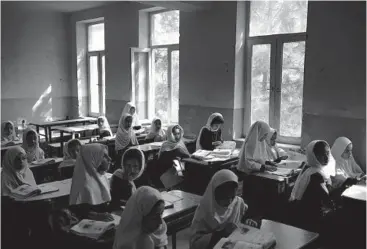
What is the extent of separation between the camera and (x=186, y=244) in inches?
142

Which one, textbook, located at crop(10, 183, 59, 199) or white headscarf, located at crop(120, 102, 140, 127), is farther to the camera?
white headscarf, located at crop(120, 102, 140, 127)

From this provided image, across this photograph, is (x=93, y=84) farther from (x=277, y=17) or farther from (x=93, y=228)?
(x=93, y=228)

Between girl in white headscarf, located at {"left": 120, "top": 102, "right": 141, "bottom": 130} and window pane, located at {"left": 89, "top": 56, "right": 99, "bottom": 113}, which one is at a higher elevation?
window pane, located at {"left": 89, "top": 56, "right": 99, "bottom": 113}

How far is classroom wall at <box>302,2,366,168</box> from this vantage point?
4.59m

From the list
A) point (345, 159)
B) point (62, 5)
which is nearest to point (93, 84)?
point (62, 5)

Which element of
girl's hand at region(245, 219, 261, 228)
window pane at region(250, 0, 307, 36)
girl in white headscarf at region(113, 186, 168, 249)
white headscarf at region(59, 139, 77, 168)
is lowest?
white headscarf at region(59, 139, 77, 168)

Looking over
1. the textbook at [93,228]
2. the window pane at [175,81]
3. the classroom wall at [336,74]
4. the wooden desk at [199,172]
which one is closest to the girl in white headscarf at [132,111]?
the window pane at [175,81]

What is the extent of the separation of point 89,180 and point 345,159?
3116 mm

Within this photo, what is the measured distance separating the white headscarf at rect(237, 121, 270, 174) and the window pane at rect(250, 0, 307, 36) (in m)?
1.80

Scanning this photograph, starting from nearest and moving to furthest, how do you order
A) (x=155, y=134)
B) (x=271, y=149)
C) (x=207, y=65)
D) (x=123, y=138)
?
(x=271, y=149) → (x=123, y=138) → (x=207, y=65) → (x=155, y=134)

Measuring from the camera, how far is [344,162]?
4.41 meters

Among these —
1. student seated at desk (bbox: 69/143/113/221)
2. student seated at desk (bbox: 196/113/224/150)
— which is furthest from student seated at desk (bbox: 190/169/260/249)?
student seated at desk (bbox: 196/113/224/150)

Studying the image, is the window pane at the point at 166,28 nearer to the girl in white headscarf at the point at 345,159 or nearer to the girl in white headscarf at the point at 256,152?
the girl in white headscarf at the point at 256,152

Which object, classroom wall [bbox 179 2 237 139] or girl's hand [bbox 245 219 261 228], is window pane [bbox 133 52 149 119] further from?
girl's hand [bbox 245 219 261 228]
